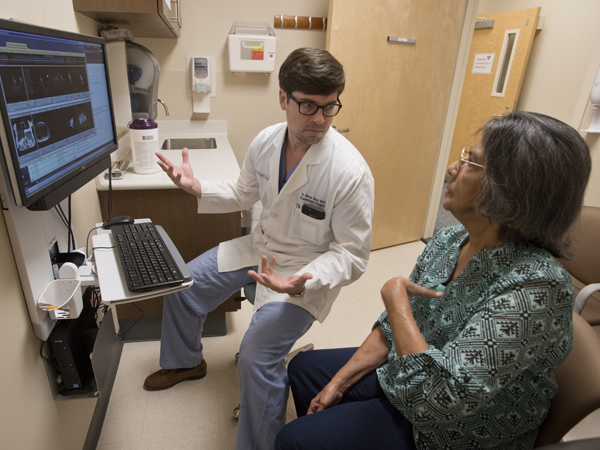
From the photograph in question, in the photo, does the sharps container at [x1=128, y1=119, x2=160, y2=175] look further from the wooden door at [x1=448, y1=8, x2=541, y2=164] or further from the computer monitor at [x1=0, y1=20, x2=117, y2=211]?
the wooden door at [x1=448, y1=8, x2=541, y2=164]

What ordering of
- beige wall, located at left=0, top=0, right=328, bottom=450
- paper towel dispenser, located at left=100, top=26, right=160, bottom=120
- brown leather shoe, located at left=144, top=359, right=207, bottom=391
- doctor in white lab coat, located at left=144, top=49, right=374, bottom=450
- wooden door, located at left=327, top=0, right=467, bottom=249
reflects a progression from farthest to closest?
wooden door, located at left=327, top=0, right=467, bottom=249, paper towel dispenser, located at left=100, top=26, right=160, bottom=120, brown leather shoe, located at left=144, top=359, right=207, bottom=391, doctor in white lab coat, located at left=144, top=49, right=374, bottom=450, beige wall, located at left=0, top=0, right=328, bottom=450

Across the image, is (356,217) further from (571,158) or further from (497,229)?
(571,158)

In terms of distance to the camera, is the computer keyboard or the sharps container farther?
the sharps container

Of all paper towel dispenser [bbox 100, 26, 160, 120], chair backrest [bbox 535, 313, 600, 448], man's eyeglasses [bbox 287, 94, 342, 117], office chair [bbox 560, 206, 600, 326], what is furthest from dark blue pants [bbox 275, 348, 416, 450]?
paper towel dispenser [bbox 100, 26, 160, 120]

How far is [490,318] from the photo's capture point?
789mm

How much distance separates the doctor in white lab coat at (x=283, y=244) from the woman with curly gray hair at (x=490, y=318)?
27 cm

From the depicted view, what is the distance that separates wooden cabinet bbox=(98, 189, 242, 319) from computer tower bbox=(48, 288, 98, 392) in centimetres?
65

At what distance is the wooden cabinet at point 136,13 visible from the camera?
60.8 inches

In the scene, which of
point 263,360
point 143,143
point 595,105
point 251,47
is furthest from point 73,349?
point 595,105

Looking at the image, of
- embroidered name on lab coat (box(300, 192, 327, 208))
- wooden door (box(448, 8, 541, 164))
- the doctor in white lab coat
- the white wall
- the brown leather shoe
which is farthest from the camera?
wooden door (box(448, 8, 541, 164))

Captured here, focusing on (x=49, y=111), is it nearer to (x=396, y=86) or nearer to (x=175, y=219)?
(x=175, y=219)

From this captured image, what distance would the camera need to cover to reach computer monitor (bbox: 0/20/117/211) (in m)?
0.74

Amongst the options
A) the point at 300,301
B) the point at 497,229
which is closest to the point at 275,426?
the point at 300,301

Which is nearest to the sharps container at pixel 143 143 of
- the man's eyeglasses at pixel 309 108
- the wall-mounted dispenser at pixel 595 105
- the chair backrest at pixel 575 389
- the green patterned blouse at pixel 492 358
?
the man's eyeglasses at pixel 309 108
